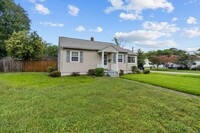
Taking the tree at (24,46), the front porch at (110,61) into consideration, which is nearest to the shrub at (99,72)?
the front porch at (110,61)

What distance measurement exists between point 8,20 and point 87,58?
18068mm

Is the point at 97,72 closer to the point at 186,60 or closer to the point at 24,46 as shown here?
the point at 24,46

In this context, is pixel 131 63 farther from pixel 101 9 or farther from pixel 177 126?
pixel 177 126

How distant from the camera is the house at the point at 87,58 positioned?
544 inches

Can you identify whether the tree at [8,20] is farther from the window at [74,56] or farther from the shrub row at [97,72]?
the shrub row at [97,72]

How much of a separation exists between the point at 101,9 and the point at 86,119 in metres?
16.0

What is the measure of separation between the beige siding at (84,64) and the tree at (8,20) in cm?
1437

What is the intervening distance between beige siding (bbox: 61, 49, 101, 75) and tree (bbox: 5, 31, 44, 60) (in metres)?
5.99

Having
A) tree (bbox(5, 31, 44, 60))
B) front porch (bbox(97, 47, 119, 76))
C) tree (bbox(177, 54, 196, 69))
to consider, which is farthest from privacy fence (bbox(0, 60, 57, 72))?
tree (bbox(177, 54, 196, 69))

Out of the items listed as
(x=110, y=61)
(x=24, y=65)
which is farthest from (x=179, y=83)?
(x=24, y=65)

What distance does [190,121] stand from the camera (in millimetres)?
3912

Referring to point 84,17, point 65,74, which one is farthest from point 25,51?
point 84,17

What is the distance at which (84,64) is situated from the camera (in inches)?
586

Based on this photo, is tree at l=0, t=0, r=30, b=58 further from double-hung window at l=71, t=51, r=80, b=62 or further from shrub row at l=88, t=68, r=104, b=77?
shrub row at l=88, t=68, r=104, b=77
